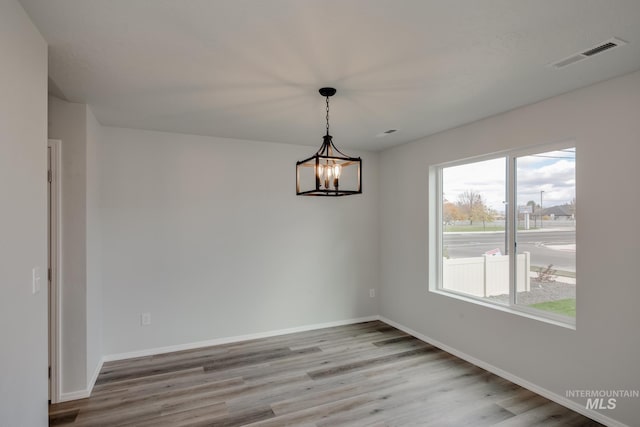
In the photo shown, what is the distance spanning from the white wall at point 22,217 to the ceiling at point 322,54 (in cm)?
24

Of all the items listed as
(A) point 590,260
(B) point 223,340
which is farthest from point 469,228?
(B) point 223,340

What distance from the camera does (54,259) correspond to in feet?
9.70

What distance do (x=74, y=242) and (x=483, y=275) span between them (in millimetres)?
4043

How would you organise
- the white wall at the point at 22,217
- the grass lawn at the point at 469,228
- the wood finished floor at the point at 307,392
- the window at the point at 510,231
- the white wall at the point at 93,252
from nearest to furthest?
the white wall at the point at 22,217 < the wood finished floor at the point at 307,392 < the window at the point at 510,231 < the white wall at the point at 93,252 < the grass lawn at the point at 469,228

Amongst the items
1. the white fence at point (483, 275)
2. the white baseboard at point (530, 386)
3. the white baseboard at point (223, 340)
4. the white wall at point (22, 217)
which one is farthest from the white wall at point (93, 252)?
the white fence at point (483, 275)

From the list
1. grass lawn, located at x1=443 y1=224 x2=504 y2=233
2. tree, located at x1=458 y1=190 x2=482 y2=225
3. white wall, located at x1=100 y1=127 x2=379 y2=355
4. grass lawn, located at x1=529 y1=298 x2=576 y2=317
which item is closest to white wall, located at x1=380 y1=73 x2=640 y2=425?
grass lawn, located at x1=529 y1=298 x2=576 y2=317

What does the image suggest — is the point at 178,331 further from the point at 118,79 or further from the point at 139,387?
the point at 118,79

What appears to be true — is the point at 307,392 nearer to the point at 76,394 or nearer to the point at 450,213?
the point at 76,394

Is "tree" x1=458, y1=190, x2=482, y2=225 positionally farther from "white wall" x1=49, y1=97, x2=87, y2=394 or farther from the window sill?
"white wall" x1=49, y1=97, x2=87, y2=394

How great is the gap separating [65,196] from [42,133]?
4.19 feet

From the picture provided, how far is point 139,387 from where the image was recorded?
323cm

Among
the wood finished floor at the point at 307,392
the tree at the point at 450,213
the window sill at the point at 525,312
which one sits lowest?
the wood finished floor at the point at 307,392

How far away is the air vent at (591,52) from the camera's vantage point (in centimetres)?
204

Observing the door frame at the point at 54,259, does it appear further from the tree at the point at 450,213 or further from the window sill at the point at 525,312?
the tree at the point at 450,213
